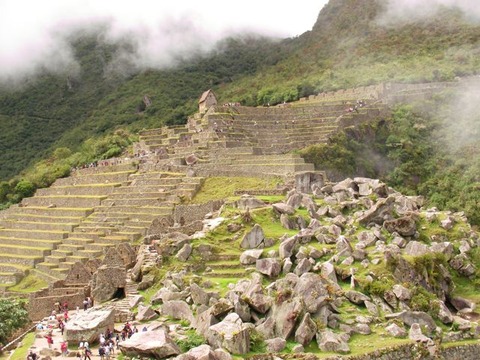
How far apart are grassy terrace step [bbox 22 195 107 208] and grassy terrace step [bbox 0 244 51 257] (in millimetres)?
5737

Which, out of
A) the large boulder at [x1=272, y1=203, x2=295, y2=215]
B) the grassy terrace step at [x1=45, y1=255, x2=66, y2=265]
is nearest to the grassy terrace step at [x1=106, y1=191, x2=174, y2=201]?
the grassy terrace step at [x1=45, y1=255, x2=66, y2=265]

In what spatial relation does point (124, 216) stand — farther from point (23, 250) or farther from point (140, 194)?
point (23, 250)

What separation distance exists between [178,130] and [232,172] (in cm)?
1841

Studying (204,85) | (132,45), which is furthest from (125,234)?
(132,45)

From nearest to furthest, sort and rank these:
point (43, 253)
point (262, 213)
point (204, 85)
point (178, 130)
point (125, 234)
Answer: point (262, 213) → point (125, 234) → point (43, 253) → point (178, 130) → point (204, 85)

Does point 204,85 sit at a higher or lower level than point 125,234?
higher

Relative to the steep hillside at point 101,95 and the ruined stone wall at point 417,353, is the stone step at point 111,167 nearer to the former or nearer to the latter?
the steep hillside at point 101,95

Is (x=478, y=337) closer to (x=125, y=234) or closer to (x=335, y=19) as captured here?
(x=125, y=234)

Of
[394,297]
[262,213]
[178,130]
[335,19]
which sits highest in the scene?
[335,19]

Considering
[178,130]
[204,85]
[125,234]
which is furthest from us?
[204,85]

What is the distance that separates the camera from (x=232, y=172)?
4091cm

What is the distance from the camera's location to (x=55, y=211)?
154 ft

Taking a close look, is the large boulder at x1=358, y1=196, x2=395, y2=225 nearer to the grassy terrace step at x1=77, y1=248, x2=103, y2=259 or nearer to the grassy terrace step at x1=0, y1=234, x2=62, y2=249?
the grassy terrace step at x1=77, y1=248, x2=103, y2=259

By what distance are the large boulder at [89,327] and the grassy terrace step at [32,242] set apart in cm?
1831
